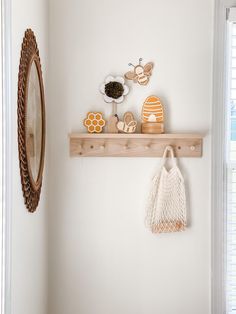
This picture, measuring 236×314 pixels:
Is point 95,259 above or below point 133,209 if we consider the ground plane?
below

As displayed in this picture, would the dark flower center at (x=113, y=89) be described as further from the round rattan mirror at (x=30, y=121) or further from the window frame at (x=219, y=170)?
the window frame at (x=219, y=170)

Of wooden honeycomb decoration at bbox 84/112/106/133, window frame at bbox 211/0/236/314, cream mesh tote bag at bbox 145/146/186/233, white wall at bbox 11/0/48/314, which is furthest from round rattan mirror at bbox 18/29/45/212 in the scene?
window frame at bbox 211/0/236/314

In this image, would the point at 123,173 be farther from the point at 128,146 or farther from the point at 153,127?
the point at 153,127

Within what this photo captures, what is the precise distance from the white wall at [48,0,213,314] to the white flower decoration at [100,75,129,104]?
0.18ft

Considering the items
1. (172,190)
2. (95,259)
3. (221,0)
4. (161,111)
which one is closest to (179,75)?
(161,111)

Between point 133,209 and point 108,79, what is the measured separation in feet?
2.41

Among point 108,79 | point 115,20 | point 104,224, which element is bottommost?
point 104,224

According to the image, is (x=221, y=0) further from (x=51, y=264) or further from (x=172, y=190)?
(x=51, y=264)

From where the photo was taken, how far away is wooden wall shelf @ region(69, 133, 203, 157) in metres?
2.79

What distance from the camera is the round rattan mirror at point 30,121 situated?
1981mm

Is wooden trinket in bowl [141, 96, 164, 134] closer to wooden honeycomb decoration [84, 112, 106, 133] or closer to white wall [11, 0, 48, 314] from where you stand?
wooden honeycomb decoration [84, 112, 106, 133]

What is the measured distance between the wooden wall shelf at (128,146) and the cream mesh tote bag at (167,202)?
0.05 m

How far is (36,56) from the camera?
2.31 m

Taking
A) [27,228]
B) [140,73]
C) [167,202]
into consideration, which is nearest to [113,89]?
[140,73]
